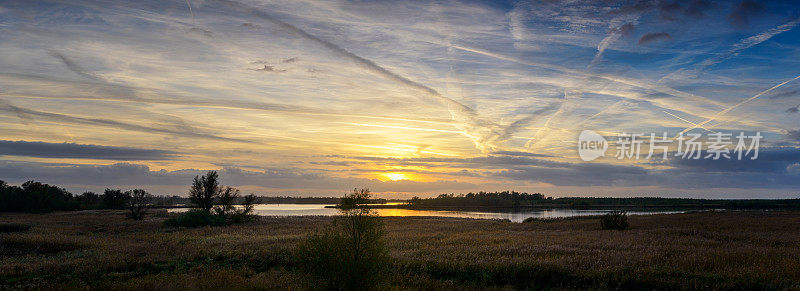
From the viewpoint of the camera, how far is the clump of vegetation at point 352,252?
1029cm

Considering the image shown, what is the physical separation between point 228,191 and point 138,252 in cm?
3851

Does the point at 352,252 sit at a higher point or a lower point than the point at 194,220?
higher

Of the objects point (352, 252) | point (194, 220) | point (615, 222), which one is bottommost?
point (194, 220)

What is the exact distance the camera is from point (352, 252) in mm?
10461

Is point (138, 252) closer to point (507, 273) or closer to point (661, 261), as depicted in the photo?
point (507, 273)

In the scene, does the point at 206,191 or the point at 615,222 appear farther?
the point at 206,191

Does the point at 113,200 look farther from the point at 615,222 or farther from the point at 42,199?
the point at 615,222

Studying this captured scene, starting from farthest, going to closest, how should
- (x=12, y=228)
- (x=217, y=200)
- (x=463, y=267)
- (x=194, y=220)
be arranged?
(x=217, y=200) → (x=194, y=220) → (x=12, y=228) → (x=463, y=267)

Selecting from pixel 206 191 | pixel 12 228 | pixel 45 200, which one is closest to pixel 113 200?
pixel 45 200

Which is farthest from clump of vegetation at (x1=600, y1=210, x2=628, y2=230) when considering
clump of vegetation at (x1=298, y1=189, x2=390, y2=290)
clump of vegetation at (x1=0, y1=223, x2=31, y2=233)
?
clump of vegetation at (x1=0, y1=223, x2=31, y2=233)

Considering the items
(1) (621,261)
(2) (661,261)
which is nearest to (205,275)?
(1) (621,261)

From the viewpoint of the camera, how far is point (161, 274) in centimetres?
1502

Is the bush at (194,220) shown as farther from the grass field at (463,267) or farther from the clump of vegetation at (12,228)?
the grass field at (463,267)

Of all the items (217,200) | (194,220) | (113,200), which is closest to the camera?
(194,220)
